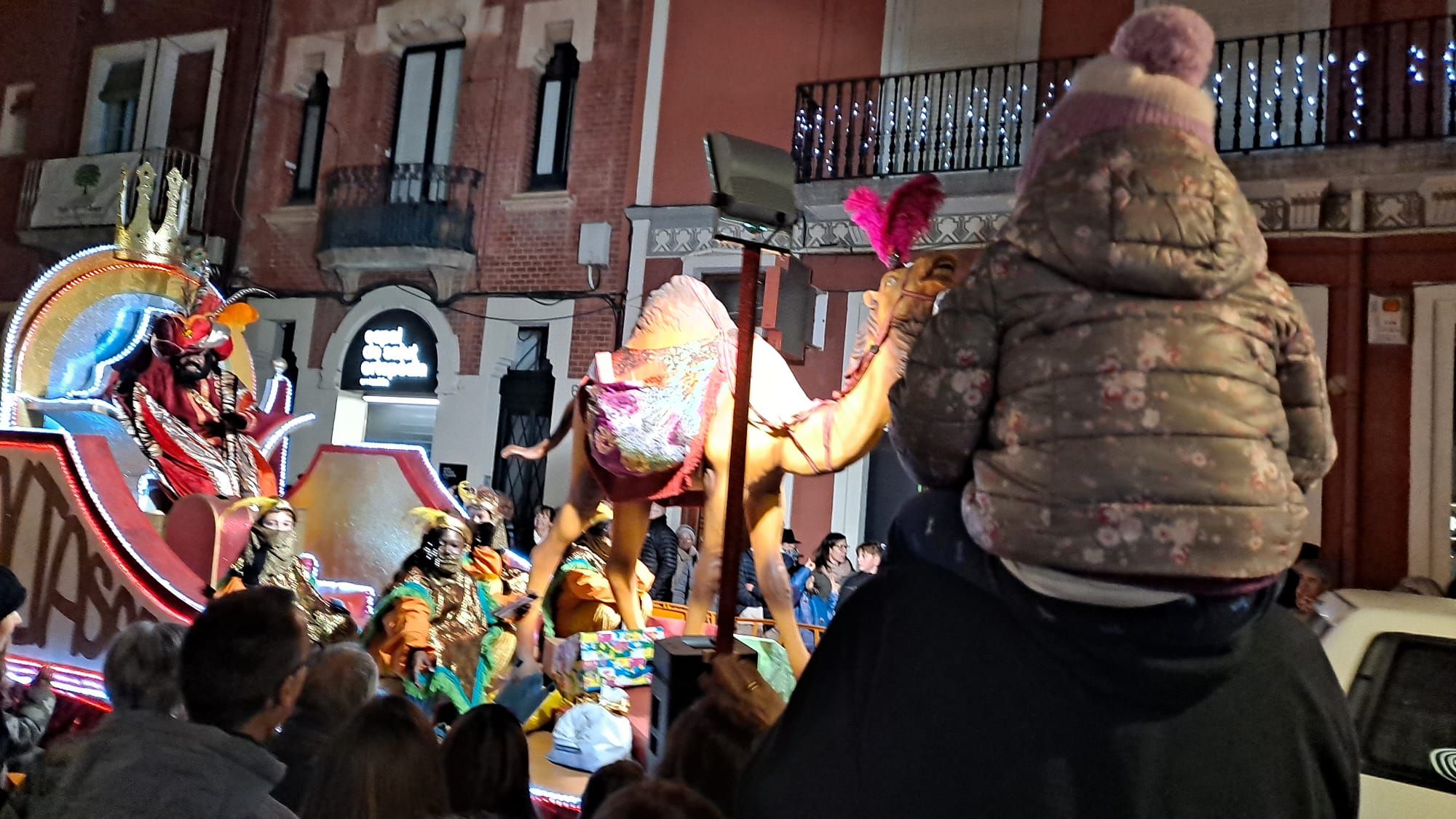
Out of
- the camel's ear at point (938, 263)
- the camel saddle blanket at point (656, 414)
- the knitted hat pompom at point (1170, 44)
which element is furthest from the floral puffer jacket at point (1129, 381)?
the camel saddle blanket at point (656, 414)

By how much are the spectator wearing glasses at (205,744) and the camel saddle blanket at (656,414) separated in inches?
96.1

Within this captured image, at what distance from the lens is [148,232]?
8.12m

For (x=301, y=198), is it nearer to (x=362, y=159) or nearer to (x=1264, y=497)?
(x=362, y=159)

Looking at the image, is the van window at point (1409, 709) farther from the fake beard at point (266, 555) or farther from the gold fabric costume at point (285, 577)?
the fake beard at point (266, 555)

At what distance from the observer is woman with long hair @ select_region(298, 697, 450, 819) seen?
6.47ft

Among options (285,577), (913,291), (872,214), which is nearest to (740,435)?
(913,291)

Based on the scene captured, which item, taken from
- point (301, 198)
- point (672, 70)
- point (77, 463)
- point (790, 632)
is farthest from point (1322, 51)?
point (301, 198)

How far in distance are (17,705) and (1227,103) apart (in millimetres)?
9475

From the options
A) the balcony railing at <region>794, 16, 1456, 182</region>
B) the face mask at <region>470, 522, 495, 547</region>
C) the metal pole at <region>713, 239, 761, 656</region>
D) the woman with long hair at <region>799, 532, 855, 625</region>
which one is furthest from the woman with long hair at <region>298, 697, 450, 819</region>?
the balcony railing at <region>794, 16, 1456, 182</region>

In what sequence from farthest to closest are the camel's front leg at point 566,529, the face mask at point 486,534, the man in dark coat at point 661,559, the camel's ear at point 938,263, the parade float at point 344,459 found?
the man in dark coat at point 661,559 < the face mask at point 486,534 < the camel's front leg at point 566,529 < the parade float at point 344,459 < the camel's ear at point 938,263

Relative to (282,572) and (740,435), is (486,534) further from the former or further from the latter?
(740,435)

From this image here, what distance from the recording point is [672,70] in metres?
11.0

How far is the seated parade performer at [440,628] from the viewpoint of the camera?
4.29m

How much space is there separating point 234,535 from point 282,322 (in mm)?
8039
